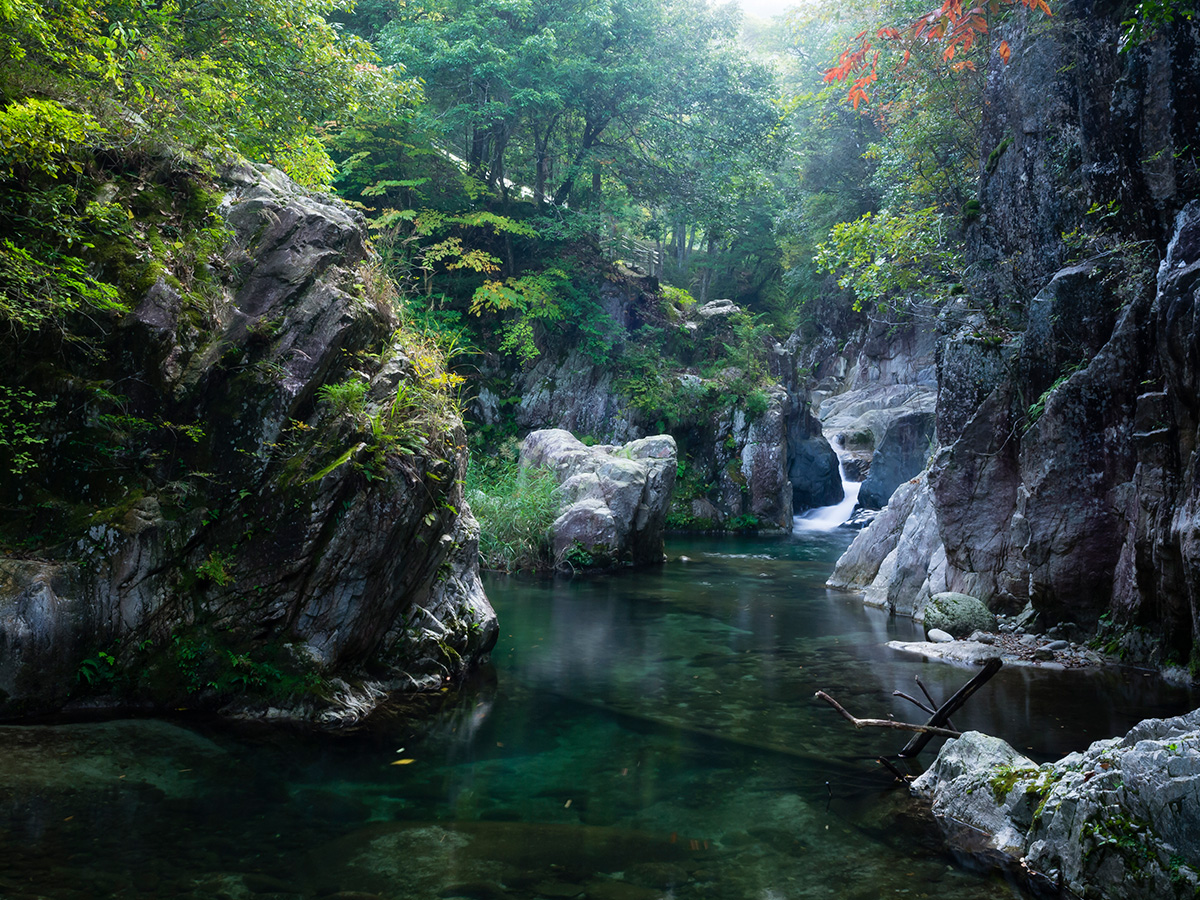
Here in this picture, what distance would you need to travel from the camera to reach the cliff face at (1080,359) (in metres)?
7.39

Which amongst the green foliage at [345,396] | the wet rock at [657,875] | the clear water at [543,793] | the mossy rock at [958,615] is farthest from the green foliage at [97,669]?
the mossy rock at [958,615]

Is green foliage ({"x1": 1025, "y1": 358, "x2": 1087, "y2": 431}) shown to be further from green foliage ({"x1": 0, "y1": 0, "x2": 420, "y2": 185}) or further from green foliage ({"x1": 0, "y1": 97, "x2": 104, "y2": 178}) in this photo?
green foliage ({"x1": 0, "y1": 97, "x2": 104, "y2": 178})

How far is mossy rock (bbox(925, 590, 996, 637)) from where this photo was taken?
9.68 m

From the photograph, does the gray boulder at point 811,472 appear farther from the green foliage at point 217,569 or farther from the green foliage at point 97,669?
the green foliage at point 97,669

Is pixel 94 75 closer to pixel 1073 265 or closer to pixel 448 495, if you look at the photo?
pixel 448 495

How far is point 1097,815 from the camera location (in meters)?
3.68

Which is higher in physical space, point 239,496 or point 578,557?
point 239,496

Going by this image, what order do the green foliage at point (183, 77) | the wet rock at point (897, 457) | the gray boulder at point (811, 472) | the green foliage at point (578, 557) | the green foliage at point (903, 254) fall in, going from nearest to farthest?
1. the green foliage at point (183, 77)
2. the green foliage at point (903, 254)
3. the green foliage at point (578, 557)
4. the wet rock at point (897, 457)
5. the gray boulder at point (811, 472)

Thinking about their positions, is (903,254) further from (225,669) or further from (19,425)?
(19,425)

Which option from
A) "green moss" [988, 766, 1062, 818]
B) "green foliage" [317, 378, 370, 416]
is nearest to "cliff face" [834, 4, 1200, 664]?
"green moss" [988, 766, 1062, 818]

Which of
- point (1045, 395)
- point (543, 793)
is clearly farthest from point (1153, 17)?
point (543, 793)

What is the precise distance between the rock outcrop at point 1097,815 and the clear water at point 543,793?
26 centimetres

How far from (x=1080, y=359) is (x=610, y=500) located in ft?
29.3

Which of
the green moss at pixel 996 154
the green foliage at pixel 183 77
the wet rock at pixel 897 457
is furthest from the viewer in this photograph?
the wet rock at pixel 897 457
